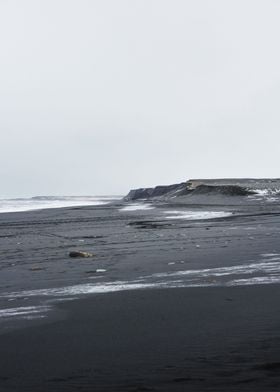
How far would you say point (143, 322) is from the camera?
21.9ft

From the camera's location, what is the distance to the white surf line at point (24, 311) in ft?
23.9

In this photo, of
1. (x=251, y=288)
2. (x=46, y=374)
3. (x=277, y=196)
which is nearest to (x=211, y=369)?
(x=46, y=374)

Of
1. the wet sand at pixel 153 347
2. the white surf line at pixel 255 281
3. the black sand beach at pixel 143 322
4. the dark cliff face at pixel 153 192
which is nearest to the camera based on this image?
the wet sand at pixel 153 347

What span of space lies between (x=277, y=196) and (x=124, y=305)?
47631mm

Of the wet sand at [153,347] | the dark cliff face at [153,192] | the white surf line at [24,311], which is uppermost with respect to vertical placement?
the dark cliff face at [153,192]

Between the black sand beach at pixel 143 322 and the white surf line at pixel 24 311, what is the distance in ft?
0.05

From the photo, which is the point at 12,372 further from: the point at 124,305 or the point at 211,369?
the point at 124,305

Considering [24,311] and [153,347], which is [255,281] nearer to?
[153,347]

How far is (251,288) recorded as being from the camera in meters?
8.39

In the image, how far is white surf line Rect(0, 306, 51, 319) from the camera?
7270 millimetres

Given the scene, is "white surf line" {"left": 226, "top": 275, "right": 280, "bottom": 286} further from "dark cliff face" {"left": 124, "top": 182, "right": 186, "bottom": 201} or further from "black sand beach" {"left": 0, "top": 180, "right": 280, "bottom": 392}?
"dark cliff face" {"left": 124, "top": 182, "right": 186, "bottom": 201}

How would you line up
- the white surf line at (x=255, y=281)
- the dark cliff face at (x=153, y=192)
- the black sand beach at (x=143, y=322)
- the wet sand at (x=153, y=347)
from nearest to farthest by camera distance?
the wet sand at (x=153, y=347) < the black sand beach at (x=143, y=322) < the white surf line at (x=255, y=281) < the dark cliff face at (x=153, y=192)

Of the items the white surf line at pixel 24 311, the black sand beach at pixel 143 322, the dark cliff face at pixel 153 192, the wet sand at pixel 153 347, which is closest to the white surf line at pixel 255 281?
the black sand beach at pixel 143 322

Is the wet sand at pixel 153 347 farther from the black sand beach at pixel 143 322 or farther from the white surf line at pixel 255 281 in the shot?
the white surf line at pixel 255 281
